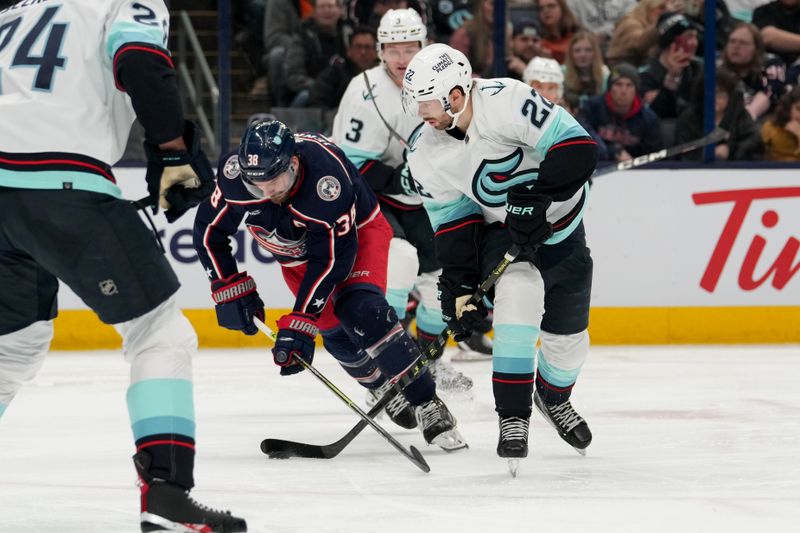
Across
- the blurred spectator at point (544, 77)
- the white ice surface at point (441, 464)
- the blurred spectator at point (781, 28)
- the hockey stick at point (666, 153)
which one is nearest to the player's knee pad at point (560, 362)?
the white ice surface at point (441, 464)

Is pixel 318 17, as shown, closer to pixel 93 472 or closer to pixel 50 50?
pixel 93 472

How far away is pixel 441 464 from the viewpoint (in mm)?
3326

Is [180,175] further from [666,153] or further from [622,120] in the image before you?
[622,120]

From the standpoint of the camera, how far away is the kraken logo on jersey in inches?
126

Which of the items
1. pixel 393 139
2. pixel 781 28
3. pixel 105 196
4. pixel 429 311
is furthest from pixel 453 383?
pixel 781 28

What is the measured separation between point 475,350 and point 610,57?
1.64 meters

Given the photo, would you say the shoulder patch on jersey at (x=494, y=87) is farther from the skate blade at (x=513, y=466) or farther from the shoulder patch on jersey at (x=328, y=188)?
the skate blade at (x=513, y=466)

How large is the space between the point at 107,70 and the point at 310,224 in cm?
105

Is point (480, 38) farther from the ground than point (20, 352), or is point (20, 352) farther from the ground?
point (20, 352)

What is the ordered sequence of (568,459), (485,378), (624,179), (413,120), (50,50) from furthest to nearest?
1. (624,179)
2. (485,378)
3. (413,120)
4. (568,459)
5. (50,50)

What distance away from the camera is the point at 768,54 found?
6.43 metres

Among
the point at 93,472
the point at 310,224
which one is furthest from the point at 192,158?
the point at 93,472

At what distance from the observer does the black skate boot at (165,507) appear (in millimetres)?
2281

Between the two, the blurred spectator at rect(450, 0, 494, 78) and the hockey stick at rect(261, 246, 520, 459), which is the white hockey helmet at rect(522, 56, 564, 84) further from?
the hockey stick at rect(261, 246, 520, 459)
